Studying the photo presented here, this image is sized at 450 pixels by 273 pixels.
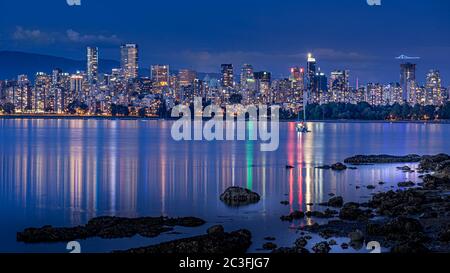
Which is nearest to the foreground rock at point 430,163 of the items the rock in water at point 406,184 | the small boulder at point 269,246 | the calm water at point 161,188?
the calm water at point 161,188

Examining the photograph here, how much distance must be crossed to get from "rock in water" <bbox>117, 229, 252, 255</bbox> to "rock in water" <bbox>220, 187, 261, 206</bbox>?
25.6ft

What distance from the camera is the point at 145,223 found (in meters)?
20.2

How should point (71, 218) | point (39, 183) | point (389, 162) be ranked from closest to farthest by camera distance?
point (71, 218), point (39, 183), point (389, 162)

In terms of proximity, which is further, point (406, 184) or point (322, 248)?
point (406, 184)

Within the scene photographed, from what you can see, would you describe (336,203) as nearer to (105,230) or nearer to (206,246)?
(206,246)

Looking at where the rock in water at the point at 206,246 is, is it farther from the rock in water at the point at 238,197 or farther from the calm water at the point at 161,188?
the rock in water at the point at 238,197

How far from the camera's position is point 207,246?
634 inches

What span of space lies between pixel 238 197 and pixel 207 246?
10045 mm

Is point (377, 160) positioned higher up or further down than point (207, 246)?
higher up

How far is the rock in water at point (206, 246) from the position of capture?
15660 mm

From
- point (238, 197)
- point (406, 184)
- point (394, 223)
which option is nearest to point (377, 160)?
point (406, 184)
